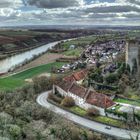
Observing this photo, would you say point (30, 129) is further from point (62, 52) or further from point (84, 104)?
point (62, 52)

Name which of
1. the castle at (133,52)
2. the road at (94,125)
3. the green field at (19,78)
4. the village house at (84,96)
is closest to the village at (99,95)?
the village house at (84,96)

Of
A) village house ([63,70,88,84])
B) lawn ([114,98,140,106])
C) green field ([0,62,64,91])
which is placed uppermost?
lawn ([114,98,140,106])

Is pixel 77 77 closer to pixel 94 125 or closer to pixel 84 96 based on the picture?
pixel 84 96

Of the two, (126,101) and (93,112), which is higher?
(93,112)

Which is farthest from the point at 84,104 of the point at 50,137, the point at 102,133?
the point at 50,137

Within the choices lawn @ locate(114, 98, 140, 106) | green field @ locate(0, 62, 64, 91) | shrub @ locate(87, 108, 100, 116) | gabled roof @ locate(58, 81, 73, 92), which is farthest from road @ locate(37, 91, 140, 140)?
green field @ locate(0, 62, 64, 91)

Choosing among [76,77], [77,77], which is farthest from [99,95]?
[77,77]

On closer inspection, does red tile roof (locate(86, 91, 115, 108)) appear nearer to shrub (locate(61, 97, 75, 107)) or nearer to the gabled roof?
shrub (locate(61, 97, 75, 107))
